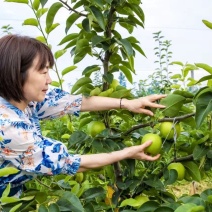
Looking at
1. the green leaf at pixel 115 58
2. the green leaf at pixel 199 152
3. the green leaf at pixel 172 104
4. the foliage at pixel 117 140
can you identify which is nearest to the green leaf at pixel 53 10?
the foliage at pixel 117 140

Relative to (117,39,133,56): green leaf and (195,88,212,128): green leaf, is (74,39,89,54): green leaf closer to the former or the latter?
(117,39,133,56): green leaf

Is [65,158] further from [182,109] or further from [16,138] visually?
[182,109]

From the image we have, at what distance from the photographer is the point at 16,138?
135 cm

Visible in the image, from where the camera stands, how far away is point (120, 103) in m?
1.58

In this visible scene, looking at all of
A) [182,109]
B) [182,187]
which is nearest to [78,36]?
[182,109]

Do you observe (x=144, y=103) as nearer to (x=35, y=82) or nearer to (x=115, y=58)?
(x=115, y=58)

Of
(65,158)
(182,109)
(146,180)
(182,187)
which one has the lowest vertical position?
(182,187)

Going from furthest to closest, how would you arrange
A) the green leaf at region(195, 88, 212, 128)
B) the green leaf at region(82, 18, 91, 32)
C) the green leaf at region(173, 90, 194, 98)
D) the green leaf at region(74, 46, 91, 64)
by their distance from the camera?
the green leaf at region(74, 46, 91, 64) < the green leaf at region(82, 18, 91, 32) < the green leaf at region(173, 90, 194, 98) < the green leaf at region(195, 88, 212, 128)

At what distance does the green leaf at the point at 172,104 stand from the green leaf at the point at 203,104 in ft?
0.49

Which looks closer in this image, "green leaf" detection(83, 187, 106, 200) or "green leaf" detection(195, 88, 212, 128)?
"green leaf" detection(195, 88, 212, 128)

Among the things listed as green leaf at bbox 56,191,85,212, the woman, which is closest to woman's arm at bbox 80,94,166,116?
the woman

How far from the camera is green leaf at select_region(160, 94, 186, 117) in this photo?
4.40ft

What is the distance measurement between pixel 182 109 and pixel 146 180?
0.85 feet

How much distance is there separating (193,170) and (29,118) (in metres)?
0.54
